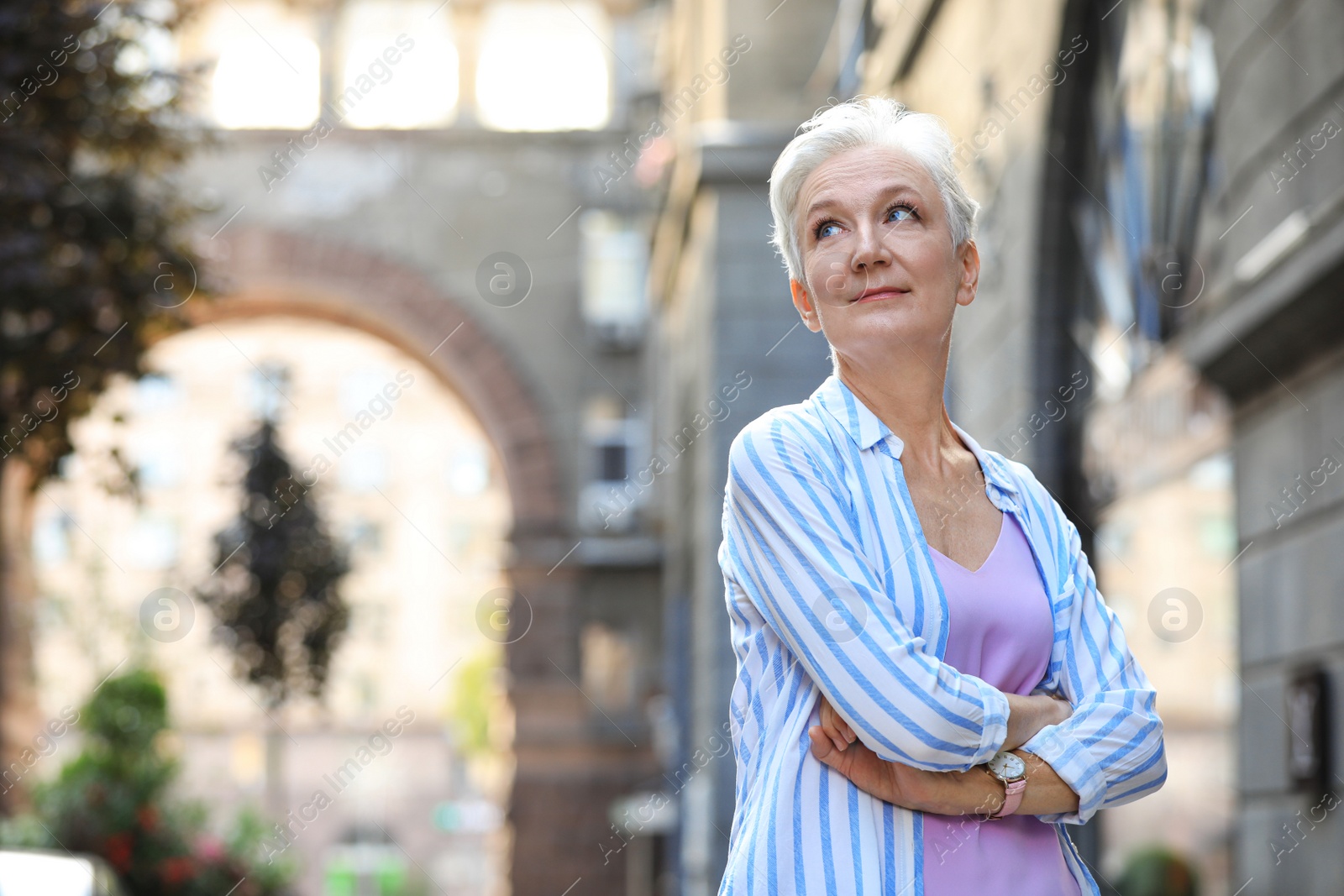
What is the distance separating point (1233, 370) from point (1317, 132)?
2.79 feet

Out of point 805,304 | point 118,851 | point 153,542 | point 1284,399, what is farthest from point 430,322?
point 153,542

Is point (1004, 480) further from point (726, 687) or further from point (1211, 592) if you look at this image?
point (726, 687)

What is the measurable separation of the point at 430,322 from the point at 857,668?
68.7ft

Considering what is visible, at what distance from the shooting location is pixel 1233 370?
15.4 feet

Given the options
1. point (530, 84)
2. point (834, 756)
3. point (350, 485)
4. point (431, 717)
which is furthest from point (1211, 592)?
point (431, 717)

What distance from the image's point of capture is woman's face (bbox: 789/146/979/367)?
6.82ft

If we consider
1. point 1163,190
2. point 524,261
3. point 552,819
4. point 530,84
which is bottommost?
point 552,819

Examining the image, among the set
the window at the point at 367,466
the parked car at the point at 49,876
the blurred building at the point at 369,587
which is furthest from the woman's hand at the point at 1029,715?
the window at the point at 367,466

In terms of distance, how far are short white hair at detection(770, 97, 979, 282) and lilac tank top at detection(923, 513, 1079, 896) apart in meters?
0.44

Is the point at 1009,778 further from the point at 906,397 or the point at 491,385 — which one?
→ the point at 491,385

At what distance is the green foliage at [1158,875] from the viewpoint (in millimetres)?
5762

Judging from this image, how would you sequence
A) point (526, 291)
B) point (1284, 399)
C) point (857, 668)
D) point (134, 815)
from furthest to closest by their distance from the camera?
point (526, 291) → point (134, 815) → point (1284, 399) → point (857, 668)

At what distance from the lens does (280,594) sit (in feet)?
51.7

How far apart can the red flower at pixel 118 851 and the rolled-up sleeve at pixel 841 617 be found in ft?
38.5
